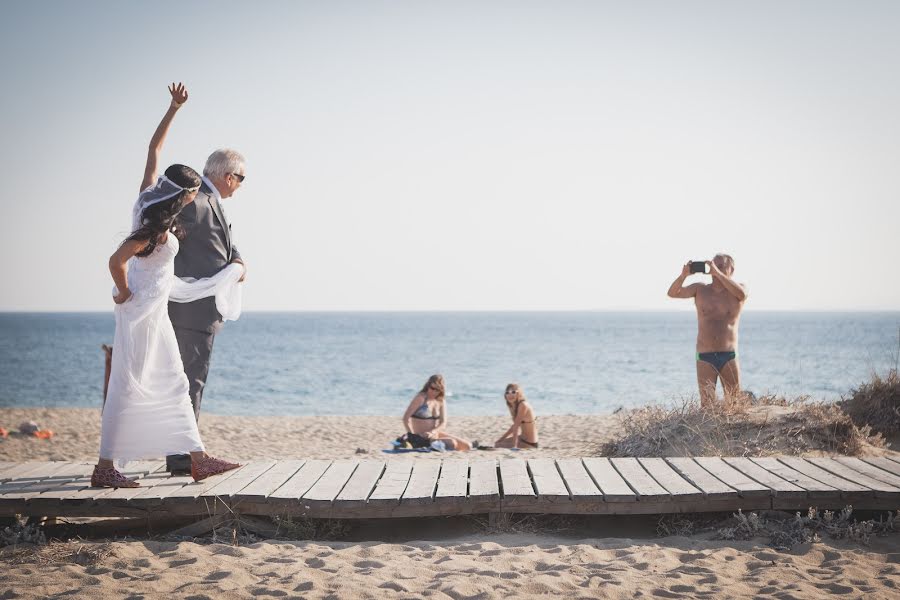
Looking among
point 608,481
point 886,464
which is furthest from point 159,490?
point 886,464

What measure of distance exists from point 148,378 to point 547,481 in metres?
2.77

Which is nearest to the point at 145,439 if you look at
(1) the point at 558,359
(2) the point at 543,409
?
(2) the point at 543,409

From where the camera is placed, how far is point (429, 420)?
10.7 meters

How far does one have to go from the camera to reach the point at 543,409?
25.8 metres

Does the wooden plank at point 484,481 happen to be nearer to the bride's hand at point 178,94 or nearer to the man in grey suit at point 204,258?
the man in grey suit at point 204,258

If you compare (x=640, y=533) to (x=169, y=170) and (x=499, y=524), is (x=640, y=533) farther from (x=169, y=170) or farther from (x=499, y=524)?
(x=169, y=170)

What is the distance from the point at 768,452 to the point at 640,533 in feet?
8.85

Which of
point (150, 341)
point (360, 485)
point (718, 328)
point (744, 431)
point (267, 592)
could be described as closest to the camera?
point (267, 592)

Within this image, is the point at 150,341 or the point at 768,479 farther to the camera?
the point at 768,479

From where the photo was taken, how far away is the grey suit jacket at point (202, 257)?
16.1 feet

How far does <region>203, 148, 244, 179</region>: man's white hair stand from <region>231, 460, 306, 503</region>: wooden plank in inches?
85.2

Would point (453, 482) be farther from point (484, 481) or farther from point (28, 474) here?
point (28, 474)

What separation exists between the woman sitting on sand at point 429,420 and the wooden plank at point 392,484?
4775mm

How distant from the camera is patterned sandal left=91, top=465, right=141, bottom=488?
4.70 metres
